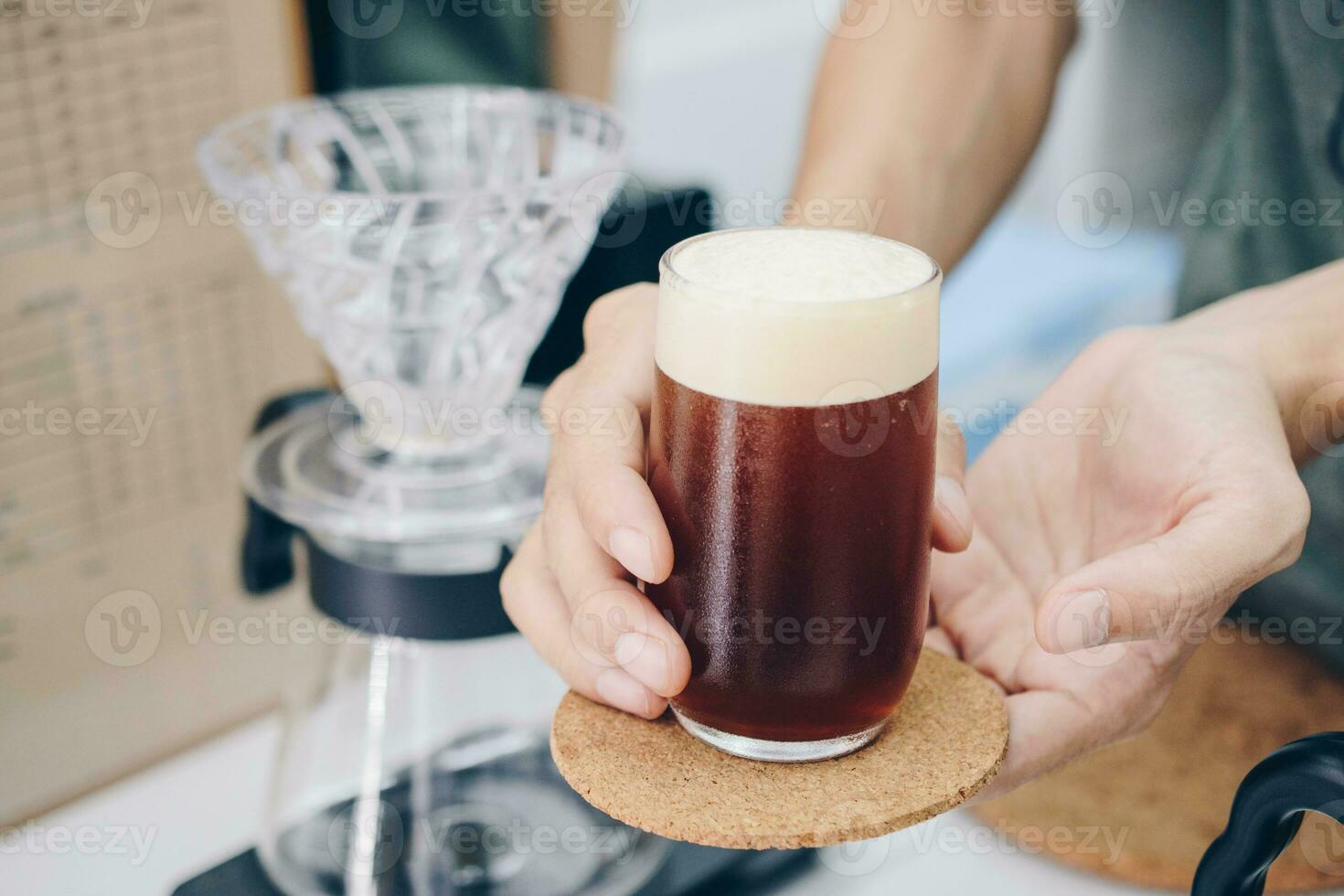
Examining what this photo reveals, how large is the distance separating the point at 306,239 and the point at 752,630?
437 mm

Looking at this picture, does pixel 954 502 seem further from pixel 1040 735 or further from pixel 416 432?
pixel 416 432

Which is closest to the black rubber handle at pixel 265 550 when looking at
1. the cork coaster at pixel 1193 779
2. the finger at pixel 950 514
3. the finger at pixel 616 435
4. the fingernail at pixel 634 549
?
the finger at pixel 616 435

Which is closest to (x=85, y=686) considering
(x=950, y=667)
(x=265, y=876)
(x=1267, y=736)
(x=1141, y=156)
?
(x=265, y=876)

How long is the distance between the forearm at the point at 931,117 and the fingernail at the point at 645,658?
53cm

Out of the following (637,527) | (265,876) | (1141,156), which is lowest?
(265,876)

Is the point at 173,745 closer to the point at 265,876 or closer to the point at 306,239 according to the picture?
the point at 265,876

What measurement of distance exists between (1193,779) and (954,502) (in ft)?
1.53

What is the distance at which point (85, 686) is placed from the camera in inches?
49.3

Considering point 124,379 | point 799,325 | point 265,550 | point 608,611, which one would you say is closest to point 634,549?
point 608,611

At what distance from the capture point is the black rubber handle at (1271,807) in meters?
0.51

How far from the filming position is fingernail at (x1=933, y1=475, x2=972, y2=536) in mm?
782

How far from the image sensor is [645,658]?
67 cm

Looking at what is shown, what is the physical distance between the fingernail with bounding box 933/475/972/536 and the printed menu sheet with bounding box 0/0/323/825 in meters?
0.58

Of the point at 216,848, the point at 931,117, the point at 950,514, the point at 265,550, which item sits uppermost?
→ the point at 931,117
